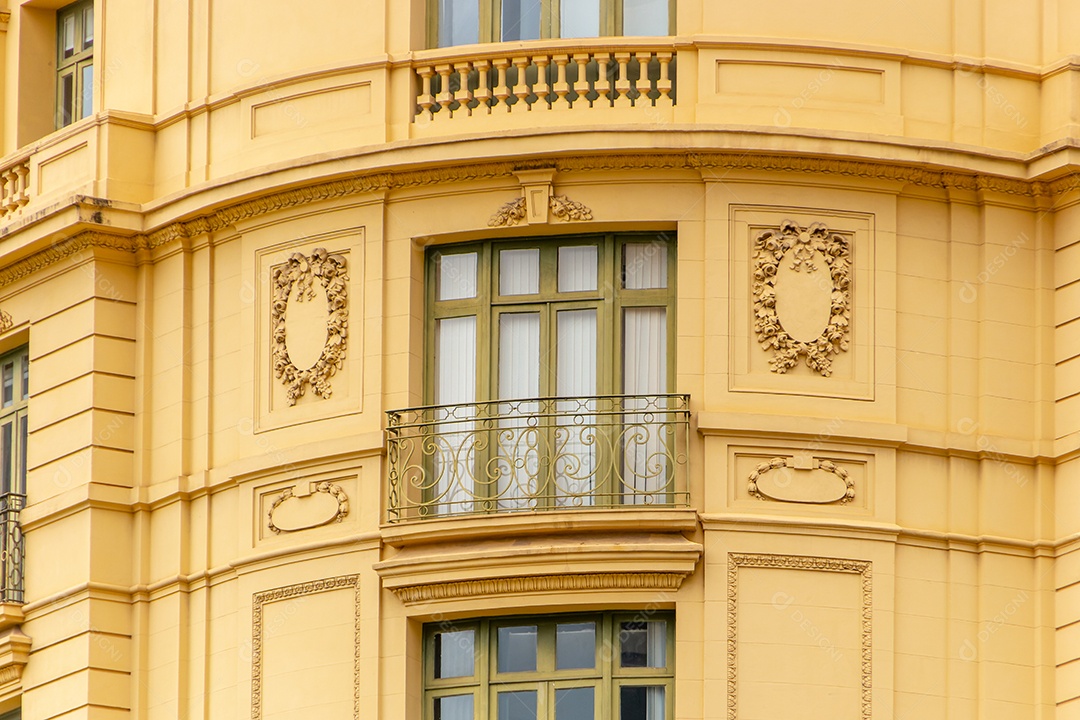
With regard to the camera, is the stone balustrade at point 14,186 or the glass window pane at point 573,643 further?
the stone balustrade at point 14,186

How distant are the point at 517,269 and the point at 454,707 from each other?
13.3 ft

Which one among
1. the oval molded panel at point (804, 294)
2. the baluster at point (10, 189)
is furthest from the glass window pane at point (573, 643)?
the baluster at point (10, 189)

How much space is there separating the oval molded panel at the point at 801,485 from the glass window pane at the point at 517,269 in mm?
2925

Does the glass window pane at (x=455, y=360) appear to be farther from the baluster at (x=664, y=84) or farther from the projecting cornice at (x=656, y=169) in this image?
the baluster at (x=664, y=84)

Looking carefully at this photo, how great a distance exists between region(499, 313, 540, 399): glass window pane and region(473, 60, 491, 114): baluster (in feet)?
6.28

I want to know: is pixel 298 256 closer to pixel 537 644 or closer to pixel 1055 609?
pixel 537 644

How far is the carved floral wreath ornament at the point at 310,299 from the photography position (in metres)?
30.9

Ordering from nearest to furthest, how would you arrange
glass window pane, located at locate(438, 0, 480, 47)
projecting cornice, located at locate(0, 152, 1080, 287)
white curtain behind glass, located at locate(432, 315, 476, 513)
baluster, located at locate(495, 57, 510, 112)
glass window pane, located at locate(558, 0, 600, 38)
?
white curtain behind glass, located at locate(432, 315, 476, 513)
projecting cornice, located at locate(0, 152, 1080, 287)
baluster, located at locate(495, 57, 510, 112)
glass window pane, located at locate(558, 0, 600, 38)
glass window pane, located at locate(438, 0, 480, 47)

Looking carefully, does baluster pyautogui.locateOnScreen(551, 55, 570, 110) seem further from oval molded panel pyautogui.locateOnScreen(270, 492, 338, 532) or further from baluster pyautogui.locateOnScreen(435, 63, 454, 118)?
oval molded panel pyautogui.locateOnScreen(270, 492, 338, 532)

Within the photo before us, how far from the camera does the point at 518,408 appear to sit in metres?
30.3

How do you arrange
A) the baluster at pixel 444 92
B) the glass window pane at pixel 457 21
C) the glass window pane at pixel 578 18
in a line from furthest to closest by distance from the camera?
the glass window pane at pixel 457 21, the glass window pane at pixel 578 18, the baluster at pixel 444 92

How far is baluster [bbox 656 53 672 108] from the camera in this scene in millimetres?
30656

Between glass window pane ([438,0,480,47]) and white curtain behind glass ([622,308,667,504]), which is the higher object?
glass window pane ([438,0,480,47])

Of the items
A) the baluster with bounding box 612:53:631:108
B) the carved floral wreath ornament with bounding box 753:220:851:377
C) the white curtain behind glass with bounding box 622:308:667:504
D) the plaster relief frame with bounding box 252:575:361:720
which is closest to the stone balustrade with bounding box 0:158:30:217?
the plaster relief frame with bounding box 252:575:361:720
